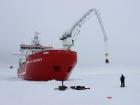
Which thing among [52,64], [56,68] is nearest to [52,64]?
[52,64]

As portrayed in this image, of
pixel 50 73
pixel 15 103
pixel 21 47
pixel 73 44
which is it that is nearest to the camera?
pixel 15 103

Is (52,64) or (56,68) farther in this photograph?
(56,68)

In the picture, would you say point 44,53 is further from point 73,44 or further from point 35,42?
point 35,42

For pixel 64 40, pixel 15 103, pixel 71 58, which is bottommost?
pixel 15 103

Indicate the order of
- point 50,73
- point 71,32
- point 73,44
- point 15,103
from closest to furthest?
point 15,103, point 50,73, point 73,44, point 71,32

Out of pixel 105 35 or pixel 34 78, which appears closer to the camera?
pixel 34 78

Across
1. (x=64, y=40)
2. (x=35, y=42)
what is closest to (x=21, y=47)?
(x=35, y=42)

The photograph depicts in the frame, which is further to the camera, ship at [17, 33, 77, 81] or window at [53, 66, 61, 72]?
window at [53, 66, 61, 72]

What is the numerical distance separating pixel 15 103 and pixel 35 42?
4620cm

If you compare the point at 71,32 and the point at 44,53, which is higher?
the point at 71,32

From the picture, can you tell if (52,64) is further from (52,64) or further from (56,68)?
(56,68)

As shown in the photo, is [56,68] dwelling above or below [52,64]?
below

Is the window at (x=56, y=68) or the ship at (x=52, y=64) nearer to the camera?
the ship at (x=52, y=64)

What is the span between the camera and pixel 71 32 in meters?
55.5
